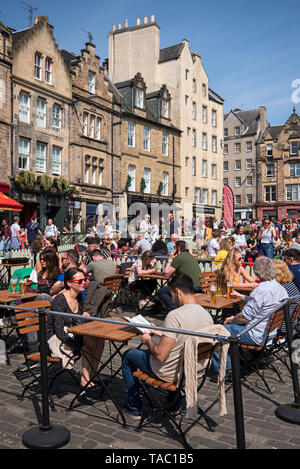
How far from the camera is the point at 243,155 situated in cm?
6356

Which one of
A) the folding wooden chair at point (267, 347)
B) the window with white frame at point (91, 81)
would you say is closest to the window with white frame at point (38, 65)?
the window with white frame at point (91, 81)

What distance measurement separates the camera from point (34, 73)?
2633 centimetres

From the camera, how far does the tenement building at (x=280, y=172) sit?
58.9 metres

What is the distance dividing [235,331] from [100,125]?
28120mm

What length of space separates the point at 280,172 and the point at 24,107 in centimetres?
4251

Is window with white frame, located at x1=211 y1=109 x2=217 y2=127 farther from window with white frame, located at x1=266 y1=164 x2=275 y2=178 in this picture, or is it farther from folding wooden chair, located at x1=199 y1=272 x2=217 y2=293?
folding wooden chair, located at x1=199 y1=272 x2=217 y2=293

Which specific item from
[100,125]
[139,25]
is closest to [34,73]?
[100,125]

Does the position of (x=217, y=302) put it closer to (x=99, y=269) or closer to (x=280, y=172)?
(x=99, y=269)

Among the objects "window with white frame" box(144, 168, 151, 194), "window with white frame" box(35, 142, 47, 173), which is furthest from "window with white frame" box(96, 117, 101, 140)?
"window with white frame" box(144, 168, 151, 194)

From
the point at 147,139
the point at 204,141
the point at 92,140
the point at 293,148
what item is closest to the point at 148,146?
the point at 147,139

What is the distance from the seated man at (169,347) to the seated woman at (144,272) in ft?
16.8

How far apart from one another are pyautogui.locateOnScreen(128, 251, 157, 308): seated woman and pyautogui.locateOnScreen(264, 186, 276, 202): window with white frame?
52.9 m

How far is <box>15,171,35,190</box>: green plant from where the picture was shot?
2504 cm
